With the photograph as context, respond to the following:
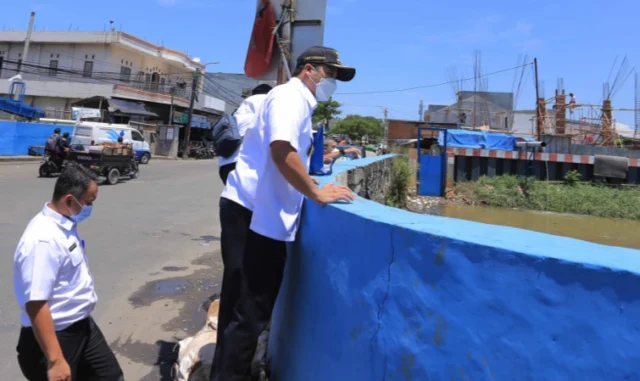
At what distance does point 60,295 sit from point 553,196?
12.1 metres

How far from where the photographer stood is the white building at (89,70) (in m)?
32.7

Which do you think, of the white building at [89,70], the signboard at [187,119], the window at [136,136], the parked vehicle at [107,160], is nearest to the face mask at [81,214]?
the parked vehicle at [107,160]

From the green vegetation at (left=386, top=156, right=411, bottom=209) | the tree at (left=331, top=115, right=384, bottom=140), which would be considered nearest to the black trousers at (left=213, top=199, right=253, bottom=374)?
the green vegetation at (left=386, top=156, right=411, bottom=209)

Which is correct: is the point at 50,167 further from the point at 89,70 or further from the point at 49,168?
the point at 89,70

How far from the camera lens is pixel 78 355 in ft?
7.27

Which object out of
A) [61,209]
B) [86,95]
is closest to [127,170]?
[61,209]

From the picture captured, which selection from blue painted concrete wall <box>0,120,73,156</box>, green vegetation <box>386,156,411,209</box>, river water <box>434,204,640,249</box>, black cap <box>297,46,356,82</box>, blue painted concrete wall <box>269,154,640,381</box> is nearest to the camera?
blue painted concrete wall <box>269,154,640,381</box>

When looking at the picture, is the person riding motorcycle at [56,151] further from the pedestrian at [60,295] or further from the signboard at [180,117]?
the signboard at [180,117]

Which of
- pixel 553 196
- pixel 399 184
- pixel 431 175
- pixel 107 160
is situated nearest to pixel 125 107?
pixel 107 160

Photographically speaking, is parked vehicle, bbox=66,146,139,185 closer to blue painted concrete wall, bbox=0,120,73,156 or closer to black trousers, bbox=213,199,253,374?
blue painted concrete wall, bbox=0,120,73,156

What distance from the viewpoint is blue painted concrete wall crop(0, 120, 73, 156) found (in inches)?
831

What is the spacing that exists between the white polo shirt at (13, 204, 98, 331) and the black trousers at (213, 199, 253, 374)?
64cm

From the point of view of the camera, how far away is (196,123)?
36.2m

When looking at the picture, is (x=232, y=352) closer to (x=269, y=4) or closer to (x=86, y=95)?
(x=269, y=4)
